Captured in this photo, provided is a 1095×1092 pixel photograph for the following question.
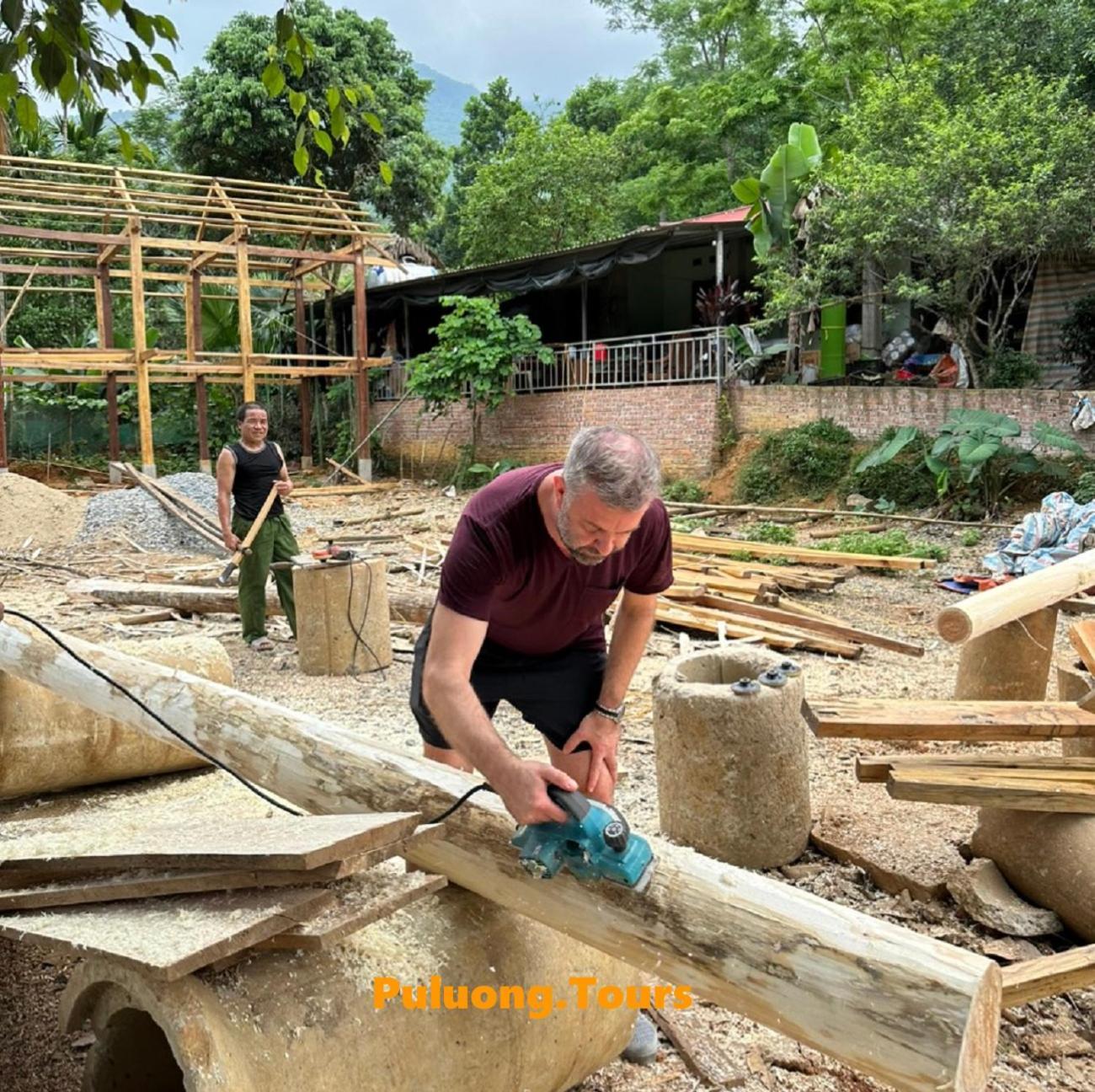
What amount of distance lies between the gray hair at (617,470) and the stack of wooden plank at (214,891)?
2.71ft

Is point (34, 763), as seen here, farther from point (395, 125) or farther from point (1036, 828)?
point (395, 125)

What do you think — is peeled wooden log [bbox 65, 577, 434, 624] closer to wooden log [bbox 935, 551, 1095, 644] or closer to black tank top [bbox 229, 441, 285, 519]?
black tank top [bbox 229, 441, 285, 519]

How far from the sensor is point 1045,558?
923 centimetres

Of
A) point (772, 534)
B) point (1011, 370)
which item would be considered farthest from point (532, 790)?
point (1011, 370)

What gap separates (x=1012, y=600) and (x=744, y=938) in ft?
10.2

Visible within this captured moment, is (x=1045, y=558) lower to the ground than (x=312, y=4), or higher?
lower

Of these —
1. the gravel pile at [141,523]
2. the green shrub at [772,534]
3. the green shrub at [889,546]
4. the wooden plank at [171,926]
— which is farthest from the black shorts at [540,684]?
the gravel pile at [141,523]

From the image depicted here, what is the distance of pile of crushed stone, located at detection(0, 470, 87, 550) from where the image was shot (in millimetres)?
13523

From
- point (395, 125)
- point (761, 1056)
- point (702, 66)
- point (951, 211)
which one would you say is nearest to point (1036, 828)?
point (761, 1056)

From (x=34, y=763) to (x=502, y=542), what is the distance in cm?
237

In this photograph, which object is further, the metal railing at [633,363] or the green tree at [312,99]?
the green tree at [312,99]

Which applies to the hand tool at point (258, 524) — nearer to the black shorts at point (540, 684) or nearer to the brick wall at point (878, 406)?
the black shorts at point (540, 684)

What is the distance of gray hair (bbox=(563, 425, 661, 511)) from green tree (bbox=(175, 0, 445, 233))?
21.1 m

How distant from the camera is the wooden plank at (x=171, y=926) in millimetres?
1698
